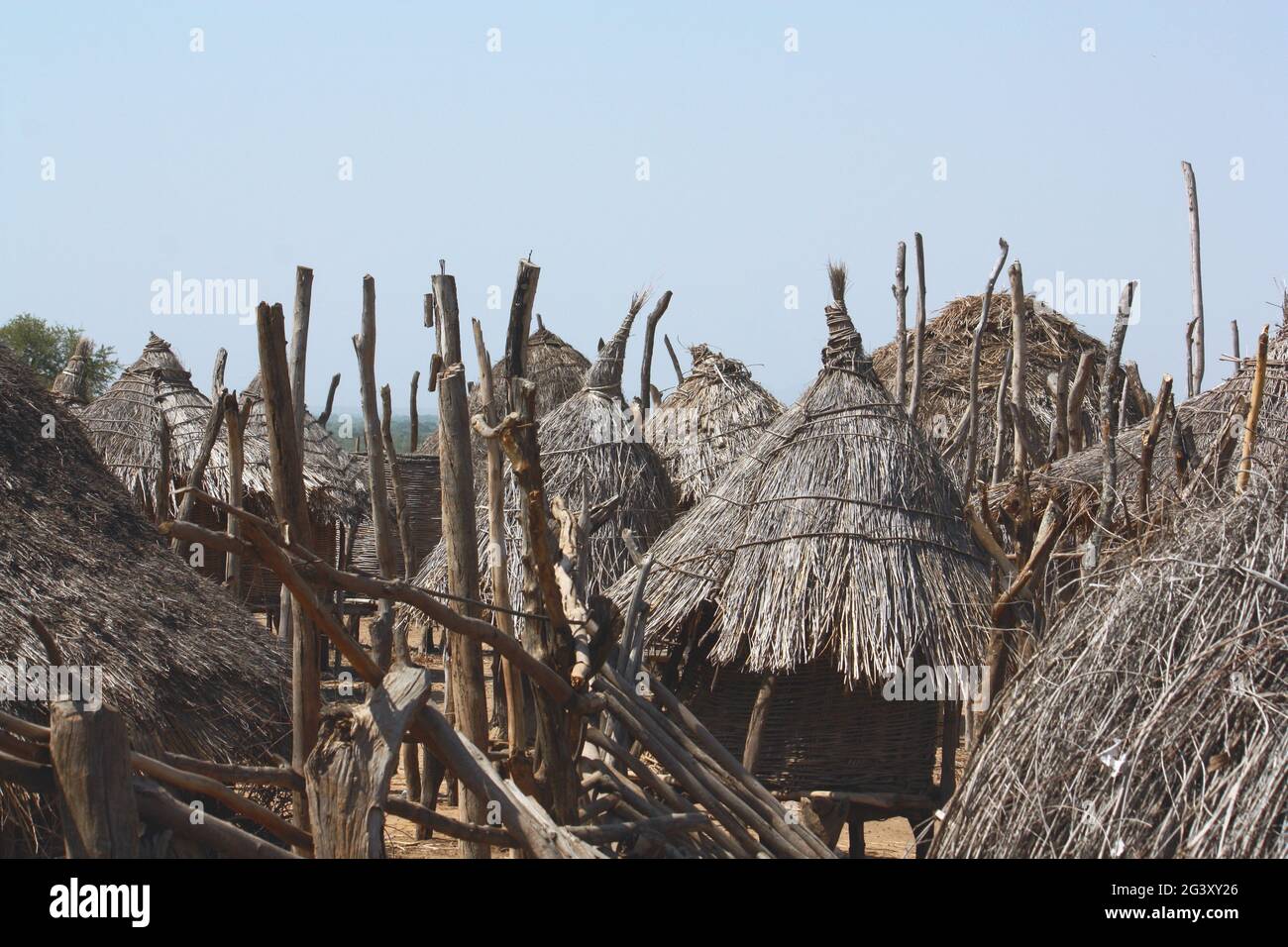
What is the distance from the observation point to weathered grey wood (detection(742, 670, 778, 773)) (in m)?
7.29

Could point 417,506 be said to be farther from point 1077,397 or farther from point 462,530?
point 462,530

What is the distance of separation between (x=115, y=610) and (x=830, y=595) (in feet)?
12.5

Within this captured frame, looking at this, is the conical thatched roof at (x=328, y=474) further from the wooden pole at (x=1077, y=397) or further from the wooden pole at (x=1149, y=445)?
the wooden pole at (x=1149, y=445)

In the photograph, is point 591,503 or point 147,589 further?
point 591,503

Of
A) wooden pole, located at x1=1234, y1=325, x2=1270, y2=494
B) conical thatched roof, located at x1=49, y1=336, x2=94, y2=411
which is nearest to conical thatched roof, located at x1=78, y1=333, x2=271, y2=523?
conical thatched roof, located at x1=49, y1=336, x2=94, y2=411

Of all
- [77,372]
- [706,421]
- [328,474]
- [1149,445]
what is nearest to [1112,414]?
[1149,445]

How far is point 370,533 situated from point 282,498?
12751 mm

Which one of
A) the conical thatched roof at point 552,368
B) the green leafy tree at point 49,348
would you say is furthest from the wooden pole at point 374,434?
the green leafy tree at point 49,348

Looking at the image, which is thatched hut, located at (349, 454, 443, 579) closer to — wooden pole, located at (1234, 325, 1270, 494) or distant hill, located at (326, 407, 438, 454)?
distant hill, located at (326, 407, 438, 454)

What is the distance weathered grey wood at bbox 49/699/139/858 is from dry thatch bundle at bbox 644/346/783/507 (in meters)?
9.49

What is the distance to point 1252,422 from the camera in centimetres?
407
